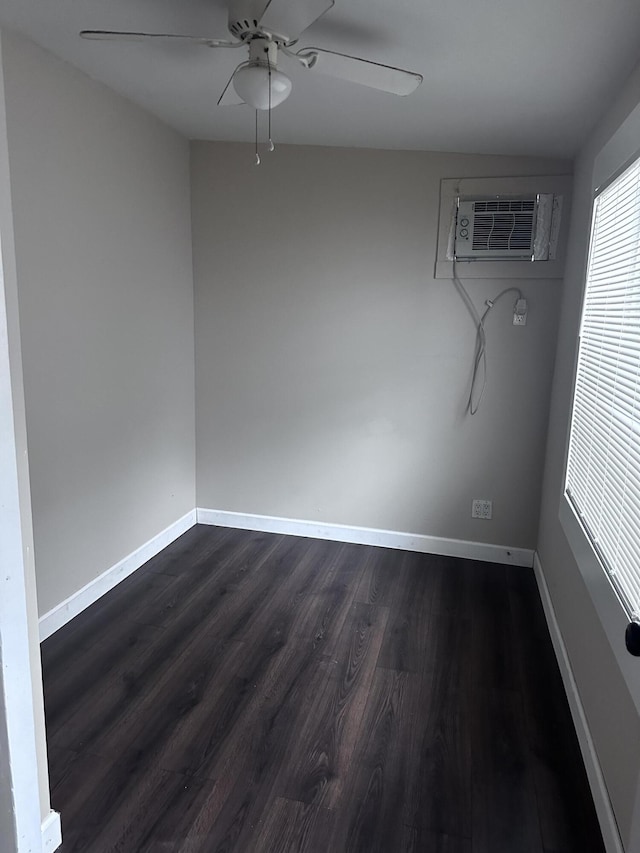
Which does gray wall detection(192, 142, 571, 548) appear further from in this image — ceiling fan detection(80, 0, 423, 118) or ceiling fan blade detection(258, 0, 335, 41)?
ceiling fan blade detection(258, 0, 335, 41)

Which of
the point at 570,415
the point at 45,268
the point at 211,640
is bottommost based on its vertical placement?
the point at 211,640

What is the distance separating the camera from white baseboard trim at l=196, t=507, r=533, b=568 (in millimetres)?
3328

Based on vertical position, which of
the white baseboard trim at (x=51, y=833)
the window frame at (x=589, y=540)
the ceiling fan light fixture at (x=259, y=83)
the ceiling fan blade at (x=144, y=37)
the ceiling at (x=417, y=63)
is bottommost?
the white baseboard trim at (x=51, y=833)

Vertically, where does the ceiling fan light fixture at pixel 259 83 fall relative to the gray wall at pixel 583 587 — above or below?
above

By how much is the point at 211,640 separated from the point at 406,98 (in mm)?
2551

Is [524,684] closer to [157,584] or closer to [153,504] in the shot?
[157,584]

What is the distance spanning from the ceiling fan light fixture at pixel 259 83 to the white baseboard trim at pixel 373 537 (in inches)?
98.5

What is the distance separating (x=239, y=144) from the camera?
3.27m

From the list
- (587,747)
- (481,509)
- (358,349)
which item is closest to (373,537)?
(481,509)

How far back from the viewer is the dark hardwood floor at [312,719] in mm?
1585

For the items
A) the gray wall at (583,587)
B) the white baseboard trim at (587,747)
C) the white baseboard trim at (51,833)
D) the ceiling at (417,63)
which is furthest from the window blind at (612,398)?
the white baseboard trim at (51,833)

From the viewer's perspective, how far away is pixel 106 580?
2.84 meters

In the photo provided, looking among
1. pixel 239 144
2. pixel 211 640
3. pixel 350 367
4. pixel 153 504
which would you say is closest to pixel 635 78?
pixel 350 367

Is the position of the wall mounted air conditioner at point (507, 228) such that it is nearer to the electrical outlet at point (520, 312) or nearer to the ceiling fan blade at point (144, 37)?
the electrical outlet at point (520, 312)
